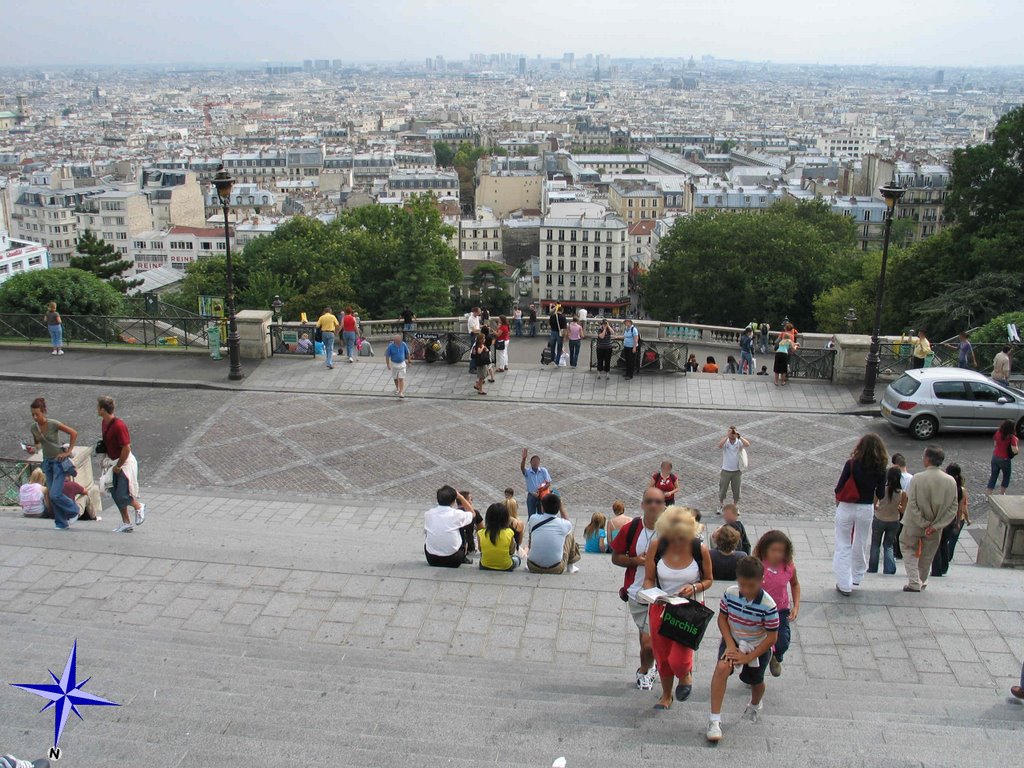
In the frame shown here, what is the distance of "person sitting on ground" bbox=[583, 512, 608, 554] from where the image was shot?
451 inches

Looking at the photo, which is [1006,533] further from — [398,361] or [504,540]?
[398,361]

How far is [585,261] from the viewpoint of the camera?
9731cm

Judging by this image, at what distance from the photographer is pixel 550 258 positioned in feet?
320

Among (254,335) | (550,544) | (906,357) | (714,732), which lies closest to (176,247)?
(254,335)

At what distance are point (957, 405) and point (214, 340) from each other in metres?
14.3

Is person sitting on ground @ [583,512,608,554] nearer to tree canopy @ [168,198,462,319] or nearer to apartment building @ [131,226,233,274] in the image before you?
tree canopy @ [168,198,462,319]

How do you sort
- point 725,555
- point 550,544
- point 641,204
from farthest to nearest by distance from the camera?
1. point 641,204
2. point 550,544
3. point 725,555

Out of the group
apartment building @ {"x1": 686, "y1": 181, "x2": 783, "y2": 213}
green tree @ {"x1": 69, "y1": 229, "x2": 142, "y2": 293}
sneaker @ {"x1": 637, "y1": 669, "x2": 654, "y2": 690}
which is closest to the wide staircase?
sneaker @ {"x1": 637, "y1": 669, "x2": 654, "y2": 690}

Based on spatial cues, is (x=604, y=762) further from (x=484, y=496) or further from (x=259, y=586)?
(x=484, y=496)

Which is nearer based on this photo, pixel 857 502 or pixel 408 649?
pixel 408 649

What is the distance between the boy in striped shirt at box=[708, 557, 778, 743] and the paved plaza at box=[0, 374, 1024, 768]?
37 cm

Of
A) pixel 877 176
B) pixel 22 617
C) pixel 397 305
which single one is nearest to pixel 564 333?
pixel 22 617

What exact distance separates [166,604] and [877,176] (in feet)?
419

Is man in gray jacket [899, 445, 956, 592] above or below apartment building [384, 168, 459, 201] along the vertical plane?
above
